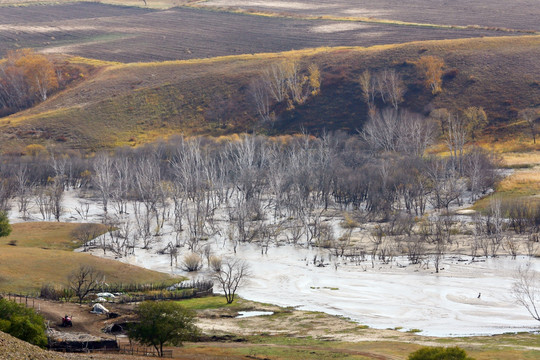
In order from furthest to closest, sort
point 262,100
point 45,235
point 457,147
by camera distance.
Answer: point 262,100, point 457,147, point 45,235

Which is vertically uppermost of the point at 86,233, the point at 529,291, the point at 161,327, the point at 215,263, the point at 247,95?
the point at 247,95

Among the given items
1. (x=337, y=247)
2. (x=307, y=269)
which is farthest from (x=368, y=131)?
(x=307, y=269)

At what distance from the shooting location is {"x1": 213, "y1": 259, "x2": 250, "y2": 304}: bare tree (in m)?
56.1

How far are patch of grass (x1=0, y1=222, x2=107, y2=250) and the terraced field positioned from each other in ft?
285

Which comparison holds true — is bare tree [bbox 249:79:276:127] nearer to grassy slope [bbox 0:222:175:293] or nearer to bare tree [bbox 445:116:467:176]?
bare tree [bbox 445:116:467:176]

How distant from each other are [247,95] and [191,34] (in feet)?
166

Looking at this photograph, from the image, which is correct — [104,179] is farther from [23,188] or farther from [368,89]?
[368,89]

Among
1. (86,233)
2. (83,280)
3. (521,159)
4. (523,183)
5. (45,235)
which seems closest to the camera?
(83,280)

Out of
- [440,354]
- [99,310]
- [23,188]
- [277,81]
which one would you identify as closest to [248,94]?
[277,81]

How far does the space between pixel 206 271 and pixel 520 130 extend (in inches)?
2459

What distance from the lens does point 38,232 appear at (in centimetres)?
7738

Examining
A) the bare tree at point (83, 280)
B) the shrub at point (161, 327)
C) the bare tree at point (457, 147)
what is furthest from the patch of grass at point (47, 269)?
the bare tree at point (457, 147)

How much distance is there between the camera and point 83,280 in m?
55.9

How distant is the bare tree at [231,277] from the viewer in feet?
184
